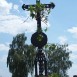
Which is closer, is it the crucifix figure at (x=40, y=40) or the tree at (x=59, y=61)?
the crucifix figure at (x=40, y=40)

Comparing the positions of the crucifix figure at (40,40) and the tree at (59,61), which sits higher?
the tree at (59,61)

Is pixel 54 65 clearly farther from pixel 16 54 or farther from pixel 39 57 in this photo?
pixel 39 57

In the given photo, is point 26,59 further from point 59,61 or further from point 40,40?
point 40,40

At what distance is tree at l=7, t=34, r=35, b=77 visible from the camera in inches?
2608

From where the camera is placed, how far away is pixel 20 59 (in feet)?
218

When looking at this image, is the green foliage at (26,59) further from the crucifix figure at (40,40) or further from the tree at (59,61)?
the crucifix figure at (40,40)

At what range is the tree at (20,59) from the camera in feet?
217

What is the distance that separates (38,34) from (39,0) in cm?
178

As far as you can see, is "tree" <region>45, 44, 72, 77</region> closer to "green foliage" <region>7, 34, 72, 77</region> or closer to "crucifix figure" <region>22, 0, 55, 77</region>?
"green foliage" <region>7, 34, 72, 77</region>

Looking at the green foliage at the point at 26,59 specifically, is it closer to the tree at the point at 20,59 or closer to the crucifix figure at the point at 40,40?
the tree at the point at 20,59

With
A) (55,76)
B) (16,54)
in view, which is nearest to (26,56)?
(16,54)

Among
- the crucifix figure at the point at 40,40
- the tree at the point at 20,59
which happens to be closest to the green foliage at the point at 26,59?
the tree at the point at 20,59

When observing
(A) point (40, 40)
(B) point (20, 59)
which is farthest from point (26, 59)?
(A) point (40, 40)

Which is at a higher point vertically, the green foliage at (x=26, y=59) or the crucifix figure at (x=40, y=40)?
the green foliage at (x=26, y=59)
